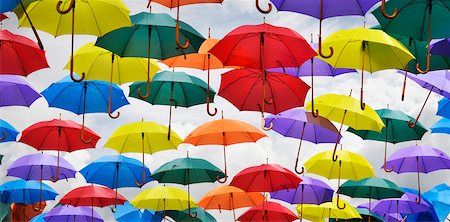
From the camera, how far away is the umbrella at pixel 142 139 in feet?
38.1

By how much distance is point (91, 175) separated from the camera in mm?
13234

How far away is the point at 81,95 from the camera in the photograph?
36.6ft

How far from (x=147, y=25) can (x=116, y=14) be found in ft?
2.75

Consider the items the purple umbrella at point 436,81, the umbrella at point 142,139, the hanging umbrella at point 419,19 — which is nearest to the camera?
the hanging umbrella at point 419,19

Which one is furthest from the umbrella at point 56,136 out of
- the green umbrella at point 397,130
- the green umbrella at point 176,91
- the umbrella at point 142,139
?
the green umbrella at point 397,130

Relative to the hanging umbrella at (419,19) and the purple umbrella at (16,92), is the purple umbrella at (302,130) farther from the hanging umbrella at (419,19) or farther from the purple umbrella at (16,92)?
the purple umbrella at (16,92)

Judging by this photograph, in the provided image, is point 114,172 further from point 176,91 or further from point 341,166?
point 341,166

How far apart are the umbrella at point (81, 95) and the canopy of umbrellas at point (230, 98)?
21 millimetres

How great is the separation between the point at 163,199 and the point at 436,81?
21.6 ft

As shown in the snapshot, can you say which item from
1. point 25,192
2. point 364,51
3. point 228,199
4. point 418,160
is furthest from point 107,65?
point 25,192

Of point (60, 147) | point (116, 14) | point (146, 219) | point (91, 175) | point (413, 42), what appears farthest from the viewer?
point (146, 219)

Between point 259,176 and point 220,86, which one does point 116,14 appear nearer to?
point 220,86

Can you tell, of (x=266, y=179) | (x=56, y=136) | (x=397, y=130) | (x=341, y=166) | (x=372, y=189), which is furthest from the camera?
(x=372, y=189)

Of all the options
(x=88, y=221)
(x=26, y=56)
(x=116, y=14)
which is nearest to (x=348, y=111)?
(x=116, y=14)
